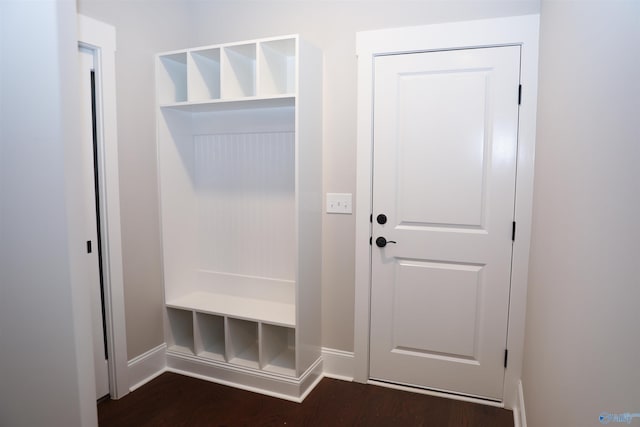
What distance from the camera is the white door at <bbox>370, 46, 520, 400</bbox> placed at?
2.25m

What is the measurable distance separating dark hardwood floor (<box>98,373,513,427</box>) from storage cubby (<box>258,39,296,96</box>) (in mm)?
1794

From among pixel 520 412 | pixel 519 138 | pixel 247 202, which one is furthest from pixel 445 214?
pixel 247 202

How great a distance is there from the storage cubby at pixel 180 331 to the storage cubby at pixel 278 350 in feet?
1.78

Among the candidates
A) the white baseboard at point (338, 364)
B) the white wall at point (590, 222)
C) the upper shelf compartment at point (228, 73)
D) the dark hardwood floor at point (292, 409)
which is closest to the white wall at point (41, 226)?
the dark hardwood floor at point (292, 409)

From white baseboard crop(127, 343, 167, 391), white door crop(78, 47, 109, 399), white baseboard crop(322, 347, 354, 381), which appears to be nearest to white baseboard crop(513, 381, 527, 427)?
white baseboard crop(322, 347, 354, 381)

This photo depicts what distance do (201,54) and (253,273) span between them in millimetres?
1450

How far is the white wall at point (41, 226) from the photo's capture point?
1.61m

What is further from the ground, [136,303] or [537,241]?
[537,241]

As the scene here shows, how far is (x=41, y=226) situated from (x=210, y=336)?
55.7 inches

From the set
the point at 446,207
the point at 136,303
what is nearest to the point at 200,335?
the point at 136,303

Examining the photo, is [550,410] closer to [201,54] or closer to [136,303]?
[136,303]

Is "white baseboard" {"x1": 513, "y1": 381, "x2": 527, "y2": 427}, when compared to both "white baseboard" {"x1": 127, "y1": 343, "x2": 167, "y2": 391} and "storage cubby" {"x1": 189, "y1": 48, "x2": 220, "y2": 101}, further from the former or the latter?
"storage cubby" {"x1": 189, "y1": 48, "x2": 220, "y2": 101}

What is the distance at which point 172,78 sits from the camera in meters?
2.71

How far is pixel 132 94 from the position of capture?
2465 millimetres
